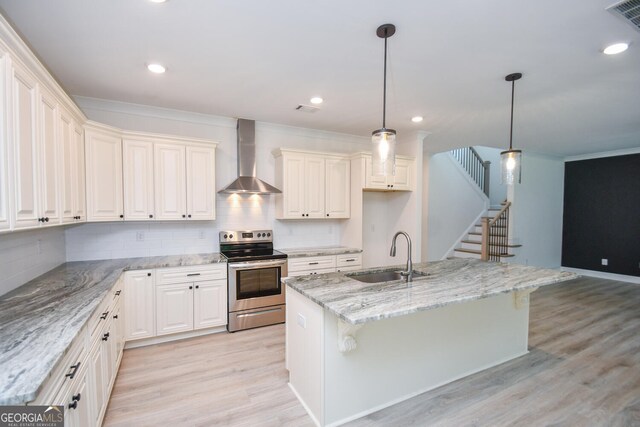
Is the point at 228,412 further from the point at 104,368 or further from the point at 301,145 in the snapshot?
the point at 301,145

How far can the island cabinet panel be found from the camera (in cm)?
204

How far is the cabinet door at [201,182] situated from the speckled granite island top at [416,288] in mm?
1879

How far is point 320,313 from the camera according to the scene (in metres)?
2.01

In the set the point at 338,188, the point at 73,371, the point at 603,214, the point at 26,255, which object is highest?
the point at 338,188

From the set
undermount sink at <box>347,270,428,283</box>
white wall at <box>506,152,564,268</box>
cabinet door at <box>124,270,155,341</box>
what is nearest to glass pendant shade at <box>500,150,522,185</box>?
undermount sink at <box>347,270,428,283</box>

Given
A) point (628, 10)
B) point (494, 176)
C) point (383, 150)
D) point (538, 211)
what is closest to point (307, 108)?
point (383, 150)

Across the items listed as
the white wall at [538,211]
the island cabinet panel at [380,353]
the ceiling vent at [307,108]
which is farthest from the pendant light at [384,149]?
the white wall at [538,211]

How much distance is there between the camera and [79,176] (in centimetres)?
277

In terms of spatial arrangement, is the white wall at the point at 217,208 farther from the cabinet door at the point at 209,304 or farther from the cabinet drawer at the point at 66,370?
the cabinet drawer at the point at 66,370

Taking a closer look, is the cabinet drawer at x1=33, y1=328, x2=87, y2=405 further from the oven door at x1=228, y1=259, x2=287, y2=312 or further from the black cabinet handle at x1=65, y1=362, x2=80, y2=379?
the oven door at x1=228, y1=259, x2=287, y2=312

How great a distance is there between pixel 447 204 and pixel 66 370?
697 cm

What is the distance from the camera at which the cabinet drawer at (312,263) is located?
3894 millimetres

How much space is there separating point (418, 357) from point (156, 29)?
312cm

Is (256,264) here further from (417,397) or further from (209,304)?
(417,397)
